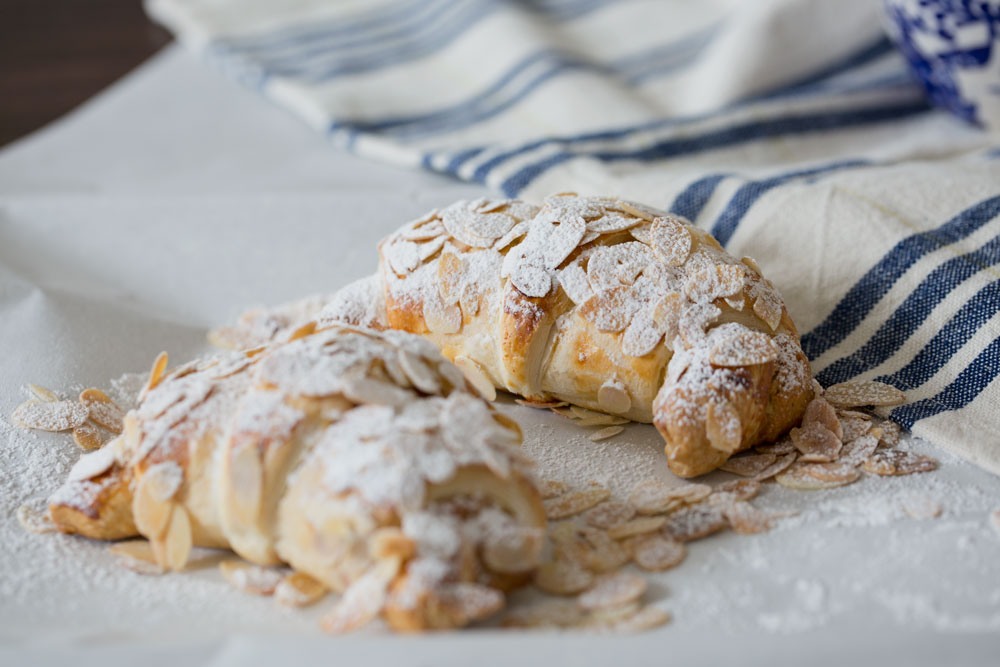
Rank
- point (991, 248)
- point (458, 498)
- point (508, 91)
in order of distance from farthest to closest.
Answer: point (508, 91)
point (991, 248)
point (458, 498)

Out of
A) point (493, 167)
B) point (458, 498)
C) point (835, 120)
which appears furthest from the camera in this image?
point (835, 120)

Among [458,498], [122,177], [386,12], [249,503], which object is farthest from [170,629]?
[386,12]

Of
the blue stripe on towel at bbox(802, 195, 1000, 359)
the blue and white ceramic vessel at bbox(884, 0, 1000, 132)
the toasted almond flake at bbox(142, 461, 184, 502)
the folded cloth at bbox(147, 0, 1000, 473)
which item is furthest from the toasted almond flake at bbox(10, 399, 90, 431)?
the blue and white ceramic vessel at bbox(884, 0, 1000, 132)

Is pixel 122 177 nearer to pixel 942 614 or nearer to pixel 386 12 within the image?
pixel 386 12

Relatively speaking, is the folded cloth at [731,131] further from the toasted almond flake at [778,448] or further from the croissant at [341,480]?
A: the croissant at [341,480]

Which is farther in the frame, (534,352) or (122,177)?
(122,177)

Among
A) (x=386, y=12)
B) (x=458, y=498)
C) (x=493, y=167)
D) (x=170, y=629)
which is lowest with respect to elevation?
(x=170, y=629)

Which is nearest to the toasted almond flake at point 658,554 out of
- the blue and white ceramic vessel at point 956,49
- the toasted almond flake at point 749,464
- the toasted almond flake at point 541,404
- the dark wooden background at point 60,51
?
the toasted almond flake at point 749,464
